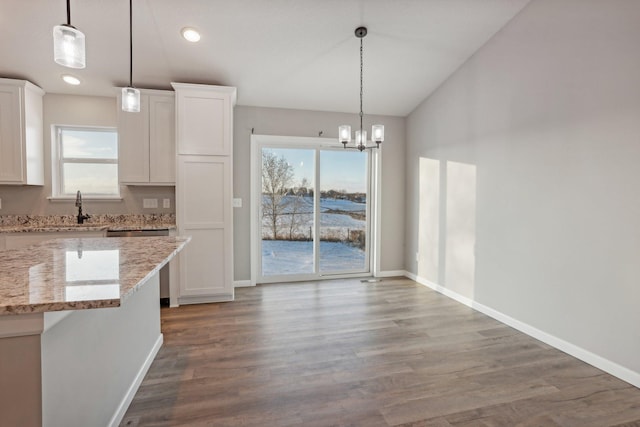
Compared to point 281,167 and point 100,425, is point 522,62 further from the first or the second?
point 100,425

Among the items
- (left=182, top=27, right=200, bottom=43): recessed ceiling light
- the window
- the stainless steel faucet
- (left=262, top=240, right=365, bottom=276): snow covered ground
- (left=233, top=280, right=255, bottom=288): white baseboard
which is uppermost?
(left=182, top=27, right=200, bottom=43): recessed ceiling light

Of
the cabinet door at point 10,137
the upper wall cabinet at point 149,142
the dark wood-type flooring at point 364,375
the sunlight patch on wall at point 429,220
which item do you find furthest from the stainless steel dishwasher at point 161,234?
the sunlight patch on wall at point 429,220

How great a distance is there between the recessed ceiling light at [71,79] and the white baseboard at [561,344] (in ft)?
17.0

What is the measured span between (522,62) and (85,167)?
5165 mm

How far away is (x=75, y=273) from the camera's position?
1320 millimetres

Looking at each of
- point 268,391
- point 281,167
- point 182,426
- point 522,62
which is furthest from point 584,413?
point 281,167

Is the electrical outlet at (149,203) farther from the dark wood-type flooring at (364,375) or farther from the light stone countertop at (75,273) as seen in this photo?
the light stone countertop at (75,273)

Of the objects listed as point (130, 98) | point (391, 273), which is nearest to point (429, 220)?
point (391, 273)

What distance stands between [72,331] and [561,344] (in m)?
3.39

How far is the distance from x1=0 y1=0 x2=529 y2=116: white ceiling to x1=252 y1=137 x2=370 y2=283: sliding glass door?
861 millimetres

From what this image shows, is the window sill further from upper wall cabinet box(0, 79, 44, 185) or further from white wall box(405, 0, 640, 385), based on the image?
white wall box(405, 0, 640, 385)

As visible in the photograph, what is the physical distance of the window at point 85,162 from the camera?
12.9 ft

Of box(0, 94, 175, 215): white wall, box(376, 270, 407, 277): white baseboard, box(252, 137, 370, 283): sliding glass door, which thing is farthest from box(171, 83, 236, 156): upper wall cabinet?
box(376, 270, 407, 277): white baseboard

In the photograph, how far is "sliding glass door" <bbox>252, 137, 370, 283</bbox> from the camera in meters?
4.50
